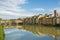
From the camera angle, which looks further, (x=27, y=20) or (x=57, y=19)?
(x=27, y=20)

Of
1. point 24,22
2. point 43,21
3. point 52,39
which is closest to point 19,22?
point 24,22

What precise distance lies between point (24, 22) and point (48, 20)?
733 inches

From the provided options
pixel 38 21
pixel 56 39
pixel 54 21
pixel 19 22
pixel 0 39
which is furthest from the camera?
pixel 19 22

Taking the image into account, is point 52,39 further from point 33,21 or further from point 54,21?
point 33,21

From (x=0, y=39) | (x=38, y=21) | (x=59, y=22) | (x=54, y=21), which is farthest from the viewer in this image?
(x=38, y=21)

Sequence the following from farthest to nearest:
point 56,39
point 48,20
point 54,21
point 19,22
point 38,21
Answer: point 19,22, point 38,21, point 48,20, point 54,21, point 56,39

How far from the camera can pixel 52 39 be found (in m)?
18.1

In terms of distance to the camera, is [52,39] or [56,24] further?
[56,24]

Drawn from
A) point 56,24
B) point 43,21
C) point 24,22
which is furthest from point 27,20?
point 56,24

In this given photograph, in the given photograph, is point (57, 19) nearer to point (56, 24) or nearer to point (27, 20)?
point (56, 24)

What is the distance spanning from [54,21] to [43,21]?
801 cm

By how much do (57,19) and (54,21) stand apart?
41.0 inches

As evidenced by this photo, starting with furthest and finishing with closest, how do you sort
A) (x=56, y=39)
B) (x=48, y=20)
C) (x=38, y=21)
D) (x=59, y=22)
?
(x=38, y=21) → (x=48, y=20) → (x=59, y=22) → (x=56, y=39)

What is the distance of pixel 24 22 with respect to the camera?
219 ft
